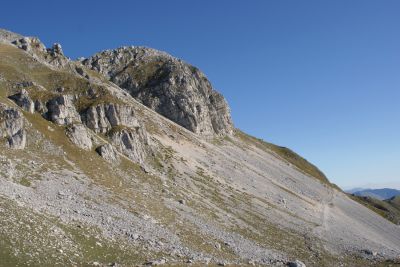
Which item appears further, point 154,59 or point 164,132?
point 154,59

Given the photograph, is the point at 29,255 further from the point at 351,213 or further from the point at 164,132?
Result: the point at 351,213

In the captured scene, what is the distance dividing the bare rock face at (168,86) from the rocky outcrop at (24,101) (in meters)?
65.9

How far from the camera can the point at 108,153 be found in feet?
251

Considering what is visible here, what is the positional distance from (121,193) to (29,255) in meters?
31.1

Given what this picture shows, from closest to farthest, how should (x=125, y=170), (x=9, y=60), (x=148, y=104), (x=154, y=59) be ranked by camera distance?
(x=125, y=170)
(x=9, y=60)
(x=148, y=104)
(x=154, y=59)

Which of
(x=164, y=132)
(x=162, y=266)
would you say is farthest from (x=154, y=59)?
(x=162, y=266)

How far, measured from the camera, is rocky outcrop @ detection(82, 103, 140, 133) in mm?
85875

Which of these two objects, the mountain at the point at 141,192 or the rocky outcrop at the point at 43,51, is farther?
the rocky outcrop at the point at 43,51

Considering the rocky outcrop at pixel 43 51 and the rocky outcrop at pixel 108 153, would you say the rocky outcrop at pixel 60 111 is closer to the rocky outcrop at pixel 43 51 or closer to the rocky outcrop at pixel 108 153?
the rocky outcrop at pixel 108 153

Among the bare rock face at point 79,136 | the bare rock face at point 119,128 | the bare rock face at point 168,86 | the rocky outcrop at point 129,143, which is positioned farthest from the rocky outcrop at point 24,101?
the bare rock face at point 168,86

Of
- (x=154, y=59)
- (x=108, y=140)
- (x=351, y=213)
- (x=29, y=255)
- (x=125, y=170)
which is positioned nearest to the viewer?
(x=29, y=255)

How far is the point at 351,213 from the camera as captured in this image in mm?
127812

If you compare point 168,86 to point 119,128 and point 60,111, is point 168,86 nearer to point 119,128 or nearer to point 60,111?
point 119,128

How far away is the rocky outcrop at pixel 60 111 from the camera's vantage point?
252 ft
